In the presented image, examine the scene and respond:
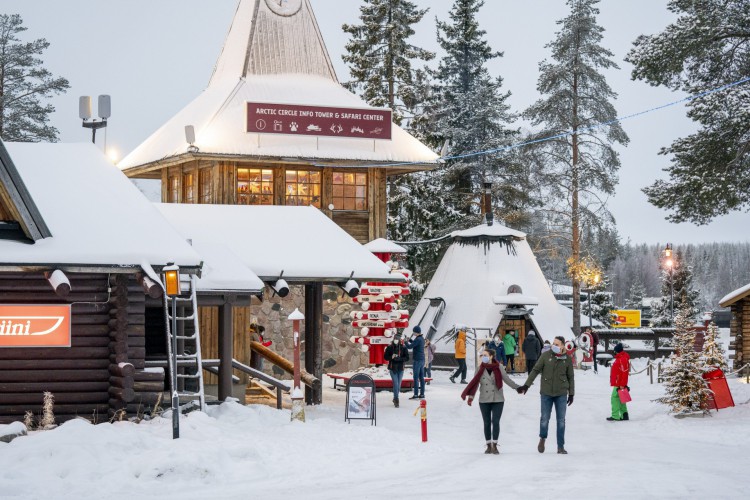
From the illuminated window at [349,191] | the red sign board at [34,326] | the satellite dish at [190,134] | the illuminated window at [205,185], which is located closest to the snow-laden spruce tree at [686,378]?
the red sign board at [34,326]

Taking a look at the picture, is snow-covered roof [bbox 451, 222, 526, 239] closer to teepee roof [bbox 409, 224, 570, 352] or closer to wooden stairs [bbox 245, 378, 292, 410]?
teepee roof [bbox 409, 224, 570, 352]

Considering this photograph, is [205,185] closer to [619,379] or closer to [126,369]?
[619,379]

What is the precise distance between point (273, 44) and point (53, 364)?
1965cm

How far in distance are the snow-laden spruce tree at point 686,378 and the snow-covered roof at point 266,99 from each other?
13.2 meters

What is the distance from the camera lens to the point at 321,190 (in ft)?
100

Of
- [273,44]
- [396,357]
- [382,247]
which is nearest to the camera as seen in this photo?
[396,357]

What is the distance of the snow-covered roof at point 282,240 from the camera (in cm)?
1988

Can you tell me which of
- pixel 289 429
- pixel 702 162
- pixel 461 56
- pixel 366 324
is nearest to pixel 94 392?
pixel 289 429

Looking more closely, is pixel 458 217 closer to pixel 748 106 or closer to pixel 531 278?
pixel 531 278

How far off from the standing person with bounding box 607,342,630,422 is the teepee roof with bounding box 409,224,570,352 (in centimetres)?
1354

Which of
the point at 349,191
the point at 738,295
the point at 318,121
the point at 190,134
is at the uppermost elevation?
the point at 318,121

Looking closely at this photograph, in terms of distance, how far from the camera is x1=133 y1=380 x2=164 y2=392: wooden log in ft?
51.6

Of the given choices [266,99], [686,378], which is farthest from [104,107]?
[686,378]

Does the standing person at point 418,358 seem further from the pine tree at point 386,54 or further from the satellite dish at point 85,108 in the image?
the pine tree at point 386,54
